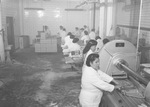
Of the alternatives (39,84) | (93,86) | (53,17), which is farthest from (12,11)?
(93,86)

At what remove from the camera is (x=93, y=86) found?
7.57 ft

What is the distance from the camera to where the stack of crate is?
8.52 meters

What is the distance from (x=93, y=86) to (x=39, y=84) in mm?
2720

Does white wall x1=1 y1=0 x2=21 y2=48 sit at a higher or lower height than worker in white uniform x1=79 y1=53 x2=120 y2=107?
higher

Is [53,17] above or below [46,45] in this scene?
above

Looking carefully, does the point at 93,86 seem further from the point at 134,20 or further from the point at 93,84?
the point at 134,20

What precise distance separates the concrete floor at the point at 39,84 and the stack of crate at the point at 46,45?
1674 millimetres

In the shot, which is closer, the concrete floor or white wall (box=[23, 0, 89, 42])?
the concrete floor

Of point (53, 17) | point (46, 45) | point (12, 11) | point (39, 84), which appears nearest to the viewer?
point (39, 84)

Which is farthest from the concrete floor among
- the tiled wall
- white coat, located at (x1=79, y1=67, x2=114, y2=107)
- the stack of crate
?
the tiled wall

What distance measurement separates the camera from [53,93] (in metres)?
4.15

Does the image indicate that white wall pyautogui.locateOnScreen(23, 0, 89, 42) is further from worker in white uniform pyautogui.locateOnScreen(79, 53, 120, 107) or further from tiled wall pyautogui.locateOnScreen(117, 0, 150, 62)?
worker in white uniform pyautogui.locateOnScreen(79, 53, 120, 107)

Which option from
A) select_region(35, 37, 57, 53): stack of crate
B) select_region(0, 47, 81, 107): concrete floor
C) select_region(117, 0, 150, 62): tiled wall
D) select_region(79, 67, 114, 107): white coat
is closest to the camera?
select_region(79, 67, 114, 107): white coat

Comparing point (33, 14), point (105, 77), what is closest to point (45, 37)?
point (33, 14)
